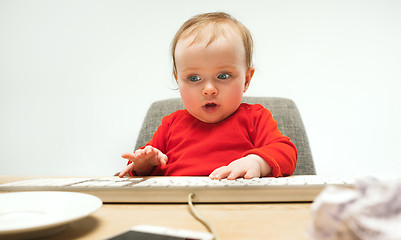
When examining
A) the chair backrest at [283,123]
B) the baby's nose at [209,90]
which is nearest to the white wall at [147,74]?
the chair backrest at [283,123]

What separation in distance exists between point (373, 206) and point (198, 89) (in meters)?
0.68

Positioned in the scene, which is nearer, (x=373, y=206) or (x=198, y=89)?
(x=373, y=206)

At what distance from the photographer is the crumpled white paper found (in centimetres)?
18

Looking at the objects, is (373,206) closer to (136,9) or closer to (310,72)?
(310,72)

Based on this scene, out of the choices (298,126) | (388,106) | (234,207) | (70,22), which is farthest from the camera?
(70,22)

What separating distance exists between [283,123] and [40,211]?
1010mm

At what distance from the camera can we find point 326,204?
0.62 ft

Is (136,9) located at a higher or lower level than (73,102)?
higher

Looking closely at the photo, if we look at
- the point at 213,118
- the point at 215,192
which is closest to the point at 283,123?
the point at 213,118

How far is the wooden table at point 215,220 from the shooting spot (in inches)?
12.6

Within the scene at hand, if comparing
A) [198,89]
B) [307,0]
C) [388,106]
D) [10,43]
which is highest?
[307,0]

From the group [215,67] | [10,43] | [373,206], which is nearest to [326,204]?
[373,206]

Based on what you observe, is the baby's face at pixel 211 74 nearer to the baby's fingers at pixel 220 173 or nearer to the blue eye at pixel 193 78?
the blue eye at pixel 193 78

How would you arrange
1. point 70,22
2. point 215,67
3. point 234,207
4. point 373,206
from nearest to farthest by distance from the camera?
point 373,206, point 234,207, point 215,67, point 70,22
